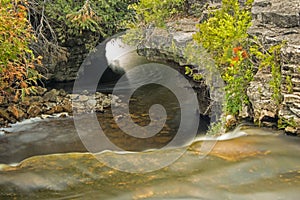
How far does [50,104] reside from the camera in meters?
9.46

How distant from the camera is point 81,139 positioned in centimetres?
761

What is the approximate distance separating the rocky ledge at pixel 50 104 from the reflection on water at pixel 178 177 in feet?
13.4

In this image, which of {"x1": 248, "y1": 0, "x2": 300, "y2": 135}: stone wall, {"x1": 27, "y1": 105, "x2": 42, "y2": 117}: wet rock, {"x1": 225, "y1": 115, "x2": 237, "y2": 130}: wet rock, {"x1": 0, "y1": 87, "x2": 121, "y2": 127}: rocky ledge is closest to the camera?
{"x1": 248, "y1": 0, "x2": 300, "y2": 135}: stone wall

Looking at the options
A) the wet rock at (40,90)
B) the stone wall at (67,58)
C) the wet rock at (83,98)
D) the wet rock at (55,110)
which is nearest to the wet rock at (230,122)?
the wet rock at (55,110)

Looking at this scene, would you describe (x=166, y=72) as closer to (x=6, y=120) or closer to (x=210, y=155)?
(x=6, y=120)

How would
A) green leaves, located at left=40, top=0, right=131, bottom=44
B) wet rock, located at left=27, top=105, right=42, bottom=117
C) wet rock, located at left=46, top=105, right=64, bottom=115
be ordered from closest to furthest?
1. wet rock, located at left=27, top=105, right=42, bottom=117
2. wet rock, located at left=46, top=105, right=64, bottom=115
3. green leaves, located at left=40, top=0, right=131, bottom=44

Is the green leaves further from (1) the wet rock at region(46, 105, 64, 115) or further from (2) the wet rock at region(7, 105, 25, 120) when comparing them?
(2) the wet rock at region(7, 105, 25, 120)

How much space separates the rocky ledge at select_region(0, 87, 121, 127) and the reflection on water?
409 centimetres

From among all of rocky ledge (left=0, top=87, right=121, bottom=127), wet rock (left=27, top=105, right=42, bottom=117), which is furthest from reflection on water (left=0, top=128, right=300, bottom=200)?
wet rock (left=27, top=105, right=42, bottom=117)

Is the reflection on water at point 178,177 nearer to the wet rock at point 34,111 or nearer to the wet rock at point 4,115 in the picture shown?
the wet rock at point 4,115

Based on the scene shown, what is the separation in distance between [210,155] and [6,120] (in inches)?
214

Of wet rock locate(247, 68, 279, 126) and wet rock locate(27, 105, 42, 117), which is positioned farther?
wet rock locate(27, 105, 42, 117)

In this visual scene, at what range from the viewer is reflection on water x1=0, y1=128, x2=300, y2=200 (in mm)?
3814

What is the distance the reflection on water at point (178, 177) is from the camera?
12.5ft
